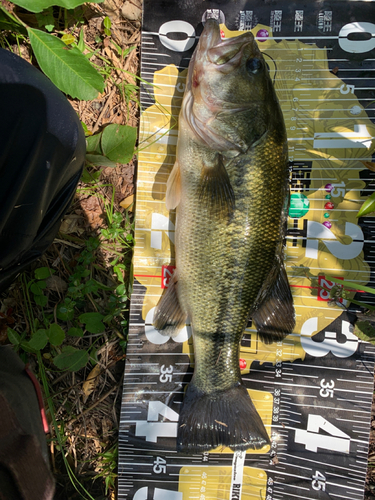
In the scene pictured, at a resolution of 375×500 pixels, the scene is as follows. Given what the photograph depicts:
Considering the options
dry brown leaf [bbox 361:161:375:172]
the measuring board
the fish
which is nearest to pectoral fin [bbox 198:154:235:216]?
the fish

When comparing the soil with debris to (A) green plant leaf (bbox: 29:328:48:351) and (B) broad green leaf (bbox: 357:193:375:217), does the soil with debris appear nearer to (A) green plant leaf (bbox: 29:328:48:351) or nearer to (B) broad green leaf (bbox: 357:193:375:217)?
(A) green plant leaf (bbox: 29:328:48:351)

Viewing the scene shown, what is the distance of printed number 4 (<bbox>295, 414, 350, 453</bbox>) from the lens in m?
2.25

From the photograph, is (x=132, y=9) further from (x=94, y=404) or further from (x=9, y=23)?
(x=94, y=404)

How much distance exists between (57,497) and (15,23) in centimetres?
316

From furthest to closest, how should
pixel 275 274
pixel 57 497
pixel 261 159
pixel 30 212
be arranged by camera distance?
pixel 57 497
pixel 275 274
pixel 261 159
pixel 30 212

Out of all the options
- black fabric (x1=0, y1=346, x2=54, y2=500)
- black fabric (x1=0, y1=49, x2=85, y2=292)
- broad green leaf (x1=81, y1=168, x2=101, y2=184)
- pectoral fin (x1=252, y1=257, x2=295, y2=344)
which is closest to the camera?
black fabric (x1=0, y1=346, x2=54, y2=500)

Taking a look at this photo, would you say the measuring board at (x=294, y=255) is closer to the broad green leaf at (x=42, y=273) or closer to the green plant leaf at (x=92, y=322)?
the green plant leaf at (x=92, y=322)

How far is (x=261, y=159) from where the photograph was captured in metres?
1.90

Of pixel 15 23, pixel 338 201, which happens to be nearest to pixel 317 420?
pixel 338 201

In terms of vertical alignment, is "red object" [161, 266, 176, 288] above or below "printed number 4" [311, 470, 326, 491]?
above

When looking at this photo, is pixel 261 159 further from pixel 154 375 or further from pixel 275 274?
pixel 154 375

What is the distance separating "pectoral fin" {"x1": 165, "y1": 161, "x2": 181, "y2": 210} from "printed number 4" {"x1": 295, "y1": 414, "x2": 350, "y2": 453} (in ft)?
5.70

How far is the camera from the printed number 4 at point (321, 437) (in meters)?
2.25

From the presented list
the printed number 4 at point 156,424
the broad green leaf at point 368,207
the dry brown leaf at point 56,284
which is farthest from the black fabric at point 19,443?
the broad green leaf at point 368,207
